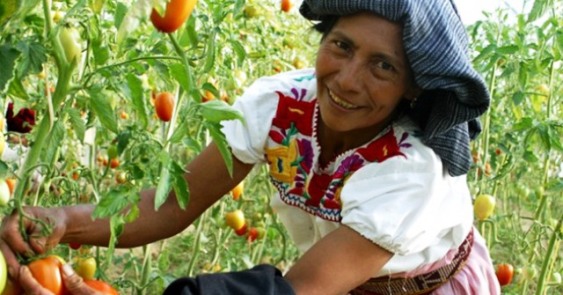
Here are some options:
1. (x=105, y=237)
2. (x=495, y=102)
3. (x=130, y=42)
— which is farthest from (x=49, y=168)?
(x=495, y=102)

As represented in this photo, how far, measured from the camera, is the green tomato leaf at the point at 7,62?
3.14 ft

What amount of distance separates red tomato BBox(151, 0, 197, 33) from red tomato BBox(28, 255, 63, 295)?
0.30 metres

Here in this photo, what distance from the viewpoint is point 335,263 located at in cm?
133

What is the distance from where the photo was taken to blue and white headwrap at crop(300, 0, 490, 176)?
1.32 meters

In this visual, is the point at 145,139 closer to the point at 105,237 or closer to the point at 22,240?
the point at 105,237

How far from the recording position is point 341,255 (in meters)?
1.34

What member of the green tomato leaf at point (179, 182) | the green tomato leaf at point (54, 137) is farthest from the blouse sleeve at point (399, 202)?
the green tomato leaf at point (54, 137)

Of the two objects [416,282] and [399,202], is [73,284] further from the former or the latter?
[416,282]

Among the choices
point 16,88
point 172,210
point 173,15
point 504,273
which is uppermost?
point 173,15

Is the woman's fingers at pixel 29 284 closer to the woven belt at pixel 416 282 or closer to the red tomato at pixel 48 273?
the red tomato at pixel 48 273

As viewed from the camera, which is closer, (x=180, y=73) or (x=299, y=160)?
(x=180, y=73)

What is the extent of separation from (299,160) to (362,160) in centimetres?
16

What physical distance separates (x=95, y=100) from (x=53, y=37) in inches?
4.2

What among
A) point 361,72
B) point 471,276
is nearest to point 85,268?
point 361,72
